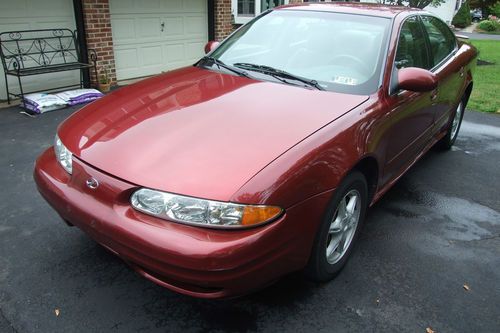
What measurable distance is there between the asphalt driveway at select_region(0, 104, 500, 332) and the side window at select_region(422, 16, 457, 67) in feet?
4.59

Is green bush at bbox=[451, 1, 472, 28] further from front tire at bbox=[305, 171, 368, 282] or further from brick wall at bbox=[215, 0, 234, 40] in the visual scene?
front tire at bbox=[305, 171, 368, 282]

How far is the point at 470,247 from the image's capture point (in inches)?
127

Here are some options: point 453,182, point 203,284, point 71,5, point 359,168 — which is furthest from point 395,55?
point 71,5

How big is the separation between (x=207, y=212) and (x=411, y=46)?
2.46 metres

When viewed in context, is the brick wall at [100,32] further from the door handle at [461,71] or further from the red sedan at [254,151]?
the door handle at [461,71]

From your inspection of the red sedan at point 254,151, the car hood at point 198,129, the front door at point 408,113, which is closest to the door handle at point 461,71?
the front door at point 408,113

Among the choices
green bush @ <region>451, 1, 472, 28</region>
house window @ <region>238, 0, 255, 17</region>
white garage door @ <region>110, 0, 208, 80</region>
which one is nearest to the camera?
white garage door @ <region>110, 0, 208, 80</region>

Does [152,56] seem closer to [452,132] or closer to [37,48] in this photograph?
[37,48]

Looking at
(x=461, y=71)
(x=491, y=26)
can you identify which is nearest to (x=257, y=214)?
(x=461, y=71)

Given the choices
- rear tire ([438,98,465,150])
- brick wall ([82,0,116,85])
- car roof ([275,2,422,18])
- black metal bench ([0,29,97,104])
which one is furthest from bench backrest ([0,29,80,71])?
rear tire ([438,98,465,150])

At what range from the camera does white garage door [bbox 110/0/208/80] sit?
25.4 ft

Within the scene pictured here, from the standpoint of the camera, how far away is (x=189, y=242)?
192 centimetres

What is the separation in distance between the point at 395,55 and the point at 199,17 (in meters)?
6.83

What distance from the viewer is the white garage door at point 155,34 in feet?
25.4
